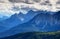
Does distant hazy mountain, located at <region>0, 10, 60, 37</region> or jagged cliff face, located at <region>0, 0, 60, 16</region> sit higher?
jagged cliff face, located at <region>0, 0, 60, 16</region>

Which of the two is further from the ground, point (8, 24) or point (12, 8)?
point (12, 8)

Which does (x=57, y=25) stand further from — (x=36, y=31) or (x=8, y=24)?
(x=8, y=24)

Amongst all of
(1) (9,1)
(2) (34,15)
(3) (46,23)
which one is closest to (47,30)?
(3) (46,23)

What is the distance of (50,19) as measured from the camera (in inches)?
119

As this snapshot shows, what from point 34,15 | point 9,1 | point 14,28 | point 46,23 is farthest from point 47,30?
point 9,1

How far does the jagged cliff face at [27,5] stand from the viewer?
2.99 meters

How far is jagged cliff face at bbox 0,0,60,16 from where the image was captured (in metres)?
Result: 2.99

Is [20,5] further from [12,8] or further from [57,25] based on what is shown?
[57,25]

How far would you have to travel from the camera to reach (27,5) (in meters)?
3.04

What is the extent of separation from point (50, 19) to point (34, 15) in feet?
0.80

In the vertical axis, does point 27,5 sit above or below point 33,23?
above

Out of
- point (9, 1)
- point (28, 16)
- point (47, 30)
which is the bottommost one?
point (47, 30)

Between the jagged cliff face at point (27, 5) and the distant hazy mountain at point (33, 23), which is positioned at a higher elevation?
the jagged cliff face at point (27, 5)

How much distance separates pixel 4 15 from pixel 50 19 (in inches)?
26.7
